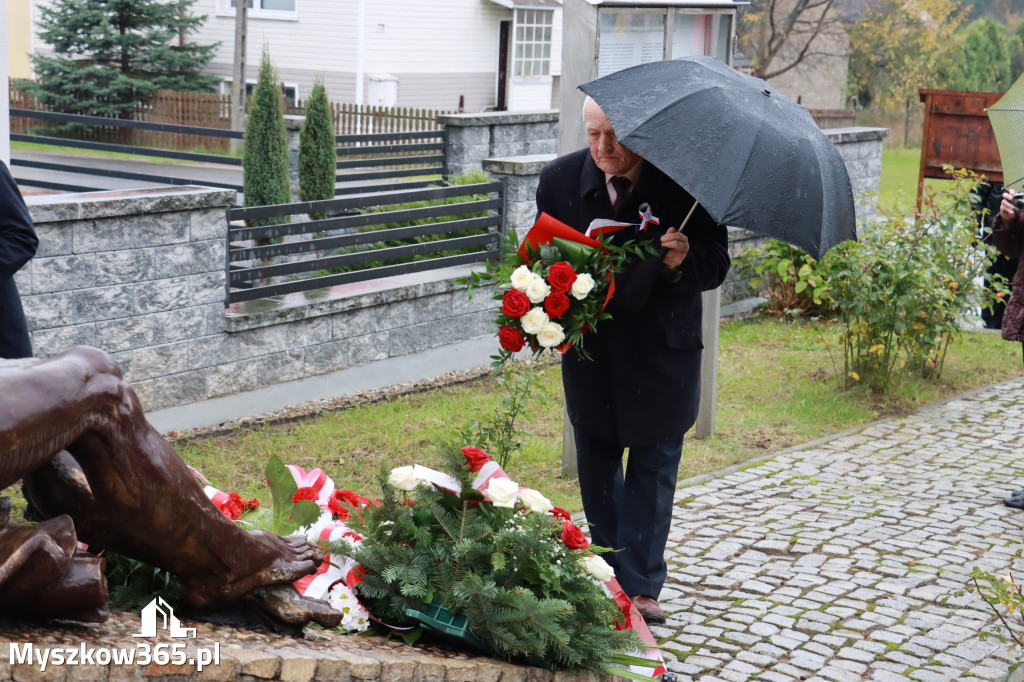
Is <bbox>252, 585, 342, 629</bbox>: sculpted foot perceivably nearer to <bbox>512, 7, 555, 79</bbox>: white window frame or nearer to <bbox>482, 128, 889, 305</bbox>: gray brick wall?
<bbox>482, 128, 889, 305</bbox>: gray brick wall

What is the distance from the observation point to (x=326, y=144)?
10727mm

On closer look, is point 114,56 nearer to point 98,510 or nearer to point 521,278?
point 521,278

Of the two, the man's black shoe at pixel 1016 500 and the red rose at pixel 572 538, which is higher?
the red rose at pixel 572 538

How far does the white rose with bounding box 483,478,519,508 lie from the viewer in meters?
3.55

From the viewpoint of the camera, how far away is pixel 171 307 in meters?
6.85

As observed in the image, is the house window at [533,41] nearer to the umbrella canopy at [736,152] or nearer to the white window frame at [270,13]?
the white window frame at [270,13]

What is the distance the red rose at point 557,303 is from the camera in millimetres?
4012

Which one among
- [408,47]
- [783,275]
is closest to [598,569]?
[783,275]

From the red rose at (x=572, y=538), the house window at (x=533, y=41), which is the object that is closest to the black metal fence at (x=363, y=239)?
the red rose at (x=572, y=538)

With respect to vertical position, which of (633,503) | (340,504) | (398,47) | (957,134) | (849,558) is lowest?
(849,558)

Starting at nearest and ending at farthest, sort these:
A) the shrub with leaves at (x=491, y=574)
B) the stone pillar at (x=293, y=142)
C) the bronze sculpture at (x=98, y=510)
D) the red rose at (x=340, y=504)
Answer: the bronze sculpture at (x=98, y=510)
the shrub with leaves at (x=491, y=574)
the red rose at (x=340, y=504)
the stone pillar at (x=293, y=142)

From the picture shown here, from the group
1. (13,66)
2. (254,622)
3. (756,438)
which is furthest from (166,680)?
(13,66)

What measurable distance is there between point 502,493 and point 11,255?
2359 mm

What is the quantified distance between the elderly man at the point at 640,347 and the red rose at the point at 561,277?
0.71 ft
